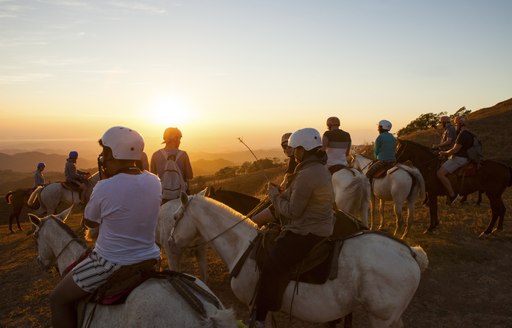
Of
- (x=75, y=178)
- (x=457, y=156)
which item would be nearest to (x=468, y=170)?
(x=457, y=156)

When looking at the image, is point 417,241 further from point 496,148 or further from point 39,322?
point 496,148

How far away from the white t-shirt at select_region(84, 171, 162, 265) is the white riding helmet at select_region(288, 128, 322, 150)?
187 centimetres

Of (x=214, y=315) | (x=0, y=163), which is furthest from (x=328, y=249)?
(x=0, y=163)

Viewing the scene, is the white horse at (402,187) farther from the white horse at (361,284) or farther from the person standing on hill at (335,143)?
the white horse at (361,284)

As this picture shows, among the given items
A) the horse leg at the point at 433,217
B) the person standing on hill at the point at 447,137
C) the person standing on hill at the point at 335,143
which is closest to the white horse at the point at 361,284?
the person standing on hill at the point at 335,143

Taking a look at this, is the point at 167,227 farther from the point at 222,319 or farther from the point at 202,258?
the point at 222,319

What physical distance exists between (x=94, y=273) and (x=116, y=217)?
2.07ft

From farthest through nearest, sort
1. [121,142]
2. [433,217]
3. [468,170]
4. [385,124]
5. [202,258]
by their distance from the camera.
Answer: [433,217] → [468,170] → [385,124] → [202,258] → [121,142]

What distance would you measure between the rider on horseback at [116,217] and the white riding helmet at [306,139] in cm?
187

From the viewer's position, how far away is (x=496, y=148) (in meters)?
26.5

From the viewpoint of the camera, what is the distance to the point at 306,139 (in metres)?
4.58

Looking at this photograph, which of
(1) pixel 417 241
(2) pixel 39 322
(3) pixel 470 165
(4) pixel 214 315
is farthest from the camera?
(3) pixel 470 165

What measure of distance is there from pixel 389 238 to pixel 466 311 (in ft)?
13.8

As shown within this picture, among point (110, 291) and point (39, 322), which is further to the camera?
point (39, 322)
